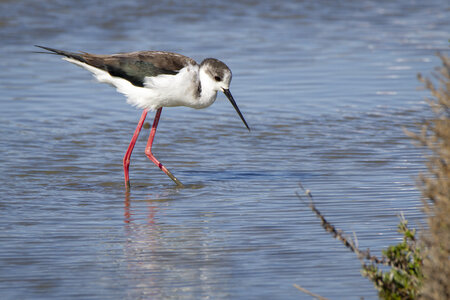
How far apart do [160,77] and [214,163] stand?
1067 millimetres

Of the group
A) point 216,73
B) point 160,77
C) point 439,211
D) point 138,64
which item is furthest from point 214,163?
point 439,211

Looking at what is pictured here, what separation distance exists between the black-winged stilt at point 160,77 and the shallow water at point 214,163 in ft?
2.31

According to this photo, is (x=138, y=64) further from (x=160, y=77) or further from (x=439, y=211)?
(x=439, y=211)

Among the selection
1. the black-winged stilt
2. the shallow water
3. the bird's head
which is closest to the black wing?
the black-winged stilt

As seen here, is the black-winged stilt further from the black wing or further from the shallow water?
the shallow water

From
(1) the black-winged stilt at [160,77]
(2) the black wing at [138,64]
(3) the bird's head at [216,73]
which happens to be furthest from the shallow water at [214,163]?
(2) the black wing at [138,64]

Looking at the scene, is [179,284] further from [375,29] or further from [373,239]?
[375,29]

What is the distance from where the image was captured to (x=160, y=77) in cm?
754


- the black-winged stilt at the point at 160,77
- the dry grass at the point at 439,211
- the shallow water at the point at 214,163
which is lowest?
the shallow water at the point at 214,163

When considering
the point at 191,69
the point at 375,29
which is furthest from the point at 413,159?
the point at 375,29

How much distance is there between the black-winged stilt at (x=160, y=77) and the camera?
7547mm

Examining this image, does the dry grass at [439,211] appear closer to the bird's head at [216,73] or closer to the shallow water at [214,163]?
the shallow water at [214,163]

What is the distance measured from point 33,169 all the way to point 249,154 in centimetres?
219

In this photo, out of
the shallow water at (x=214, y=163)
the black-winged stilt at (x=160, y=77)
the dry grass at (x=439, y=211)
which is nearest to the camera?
the dry grass at (x=439, y=211)
